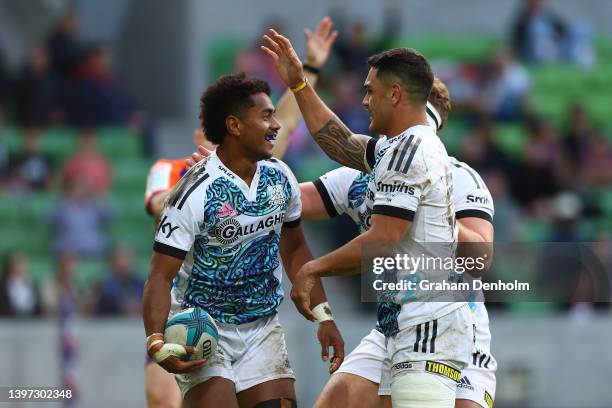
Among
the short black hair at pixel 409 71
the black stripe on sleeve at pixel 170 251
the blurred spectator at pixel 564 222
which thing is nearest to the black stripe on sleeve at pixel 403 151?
the short black hair at pixel 409 71

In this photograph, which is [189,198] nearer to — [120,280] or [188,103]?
[120,280]

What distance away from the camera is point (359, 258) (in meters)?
6.48

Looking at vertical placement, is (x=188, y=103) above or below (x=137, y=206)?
above

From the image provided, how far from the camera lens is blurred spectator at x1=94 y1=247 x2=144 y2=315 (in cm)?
1435

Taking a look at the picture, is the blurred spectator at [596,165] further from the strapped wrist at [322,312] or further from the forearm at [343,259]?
the forearm at [343,259]

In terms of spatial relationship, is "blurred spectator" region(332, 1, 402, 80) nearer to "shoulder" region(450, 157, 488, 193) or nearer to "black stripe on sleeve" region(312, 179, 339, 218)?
"black stripe on sleeve" region(312, 179, 339, 218)

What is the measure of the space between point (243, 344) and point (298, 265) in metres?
0.61

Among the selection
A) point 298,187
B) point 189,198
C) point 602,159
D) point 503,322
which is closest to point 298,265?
point 298,187

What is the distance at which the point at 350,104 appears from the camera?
1630cm

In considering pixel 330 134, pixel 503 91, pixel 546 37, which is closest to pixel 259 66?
pixel 503 91

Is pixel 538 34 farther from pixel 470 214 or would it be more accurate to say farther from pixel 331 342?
pixel 331 342

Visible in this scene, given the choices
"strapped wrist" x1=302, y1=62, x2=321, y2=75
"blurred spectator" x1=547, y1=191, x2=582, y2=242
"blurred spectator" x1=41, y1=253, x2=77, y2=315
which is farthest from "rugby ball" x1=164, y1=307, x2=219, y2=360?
"blurred spectator" x1=547, y1=191, x2=582, y2=242

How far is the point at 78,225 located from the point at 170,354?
8970mm

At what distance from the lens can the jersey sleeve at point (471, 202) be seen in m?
7.34
